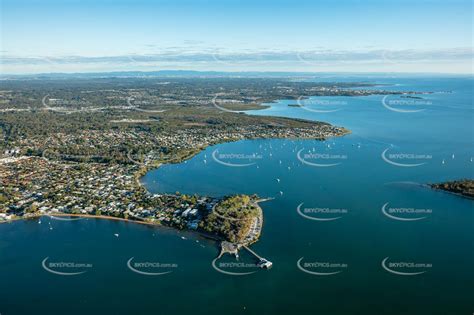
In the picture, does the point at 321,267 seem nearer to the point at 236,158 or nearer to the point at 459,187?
the point at 459,187

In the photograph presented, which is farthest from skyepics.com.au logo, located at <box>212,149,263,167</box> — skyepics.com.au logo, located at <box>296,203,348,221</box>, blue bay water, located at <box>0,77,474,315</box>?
skyepics.com.au logo, located at <box>296,203,348,221</box>

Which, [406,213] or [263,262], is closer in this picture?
[263,262]

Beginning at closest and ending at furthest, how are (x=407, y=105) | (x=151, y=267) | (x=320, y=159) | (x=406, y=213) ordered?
(x=151, y=267) < (x=406, y=213) < (x=320, y=159) < (x=407, y=105)

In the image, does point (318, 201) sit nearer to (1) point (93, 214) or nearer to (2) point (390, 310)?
(2) point (390, 310)

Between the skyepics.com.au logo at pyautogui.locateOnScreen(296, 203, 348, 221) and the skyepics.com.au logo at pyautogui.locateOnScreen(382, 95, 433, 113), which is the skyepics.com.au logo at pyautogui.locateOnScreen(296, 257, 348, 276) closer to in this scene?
the skyepics.com.au logo at pyautogui.locateOnScreen(296, 203, 348, 221)

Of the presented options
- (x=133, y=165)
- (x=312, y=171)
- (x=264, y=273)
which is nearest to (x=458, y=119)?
(x=312, y=171)

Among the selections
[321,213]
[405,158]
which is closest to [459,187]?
[405,158]
